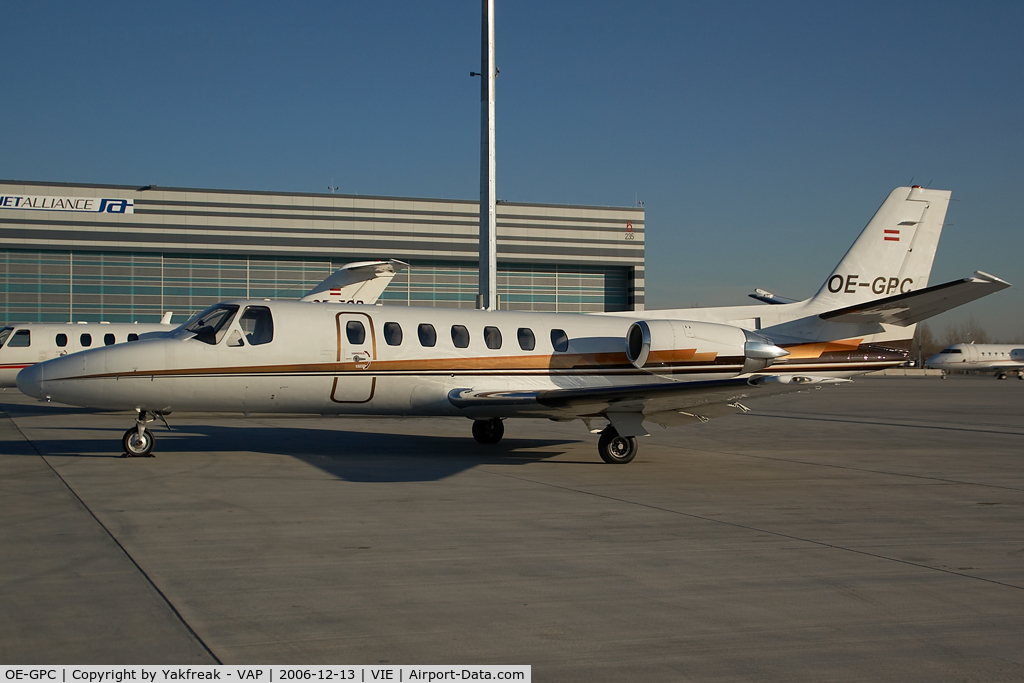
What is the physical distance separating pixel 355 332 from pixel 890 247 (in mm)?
10824

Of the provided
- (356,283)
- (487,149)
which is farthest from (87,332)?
(487,149)

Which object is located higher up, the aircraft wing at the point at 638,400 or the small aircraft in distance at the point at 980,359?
the small aircraft in distance at the point at 980,359

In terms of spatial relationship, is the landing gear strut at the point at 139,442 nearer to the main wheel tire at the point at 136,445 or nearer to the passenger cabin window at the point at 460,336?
the main wheel tire at the point at 136,445

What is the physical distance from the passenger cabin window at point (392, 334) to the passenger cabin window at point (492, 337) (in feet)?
5.06

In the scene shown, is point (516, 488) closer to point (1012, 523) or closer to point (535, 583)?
point (535, 583)

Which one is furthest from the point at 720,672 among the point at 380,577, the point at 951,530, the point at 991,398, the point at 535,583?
the point at 991,398

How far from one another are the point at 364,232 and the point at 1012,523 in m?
53.9

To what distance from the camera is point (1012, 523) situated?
872 cm

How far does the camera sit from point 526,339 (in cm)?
1481

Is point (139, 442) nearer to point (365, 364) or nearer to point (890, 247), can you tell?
point (365, 364)

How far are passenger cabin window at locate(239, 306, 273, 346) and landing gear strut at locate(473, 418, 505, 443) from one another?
15.2 feet

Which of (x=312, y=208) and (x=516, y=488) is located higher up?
(x=312, y=208)

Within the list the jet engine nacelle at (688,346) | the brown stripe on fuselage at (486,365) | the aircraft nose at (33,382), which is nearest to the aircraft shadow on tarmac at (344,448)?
the aircraft nose at (33,382)

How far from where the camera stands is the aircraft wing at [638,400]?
1199 centimetres
